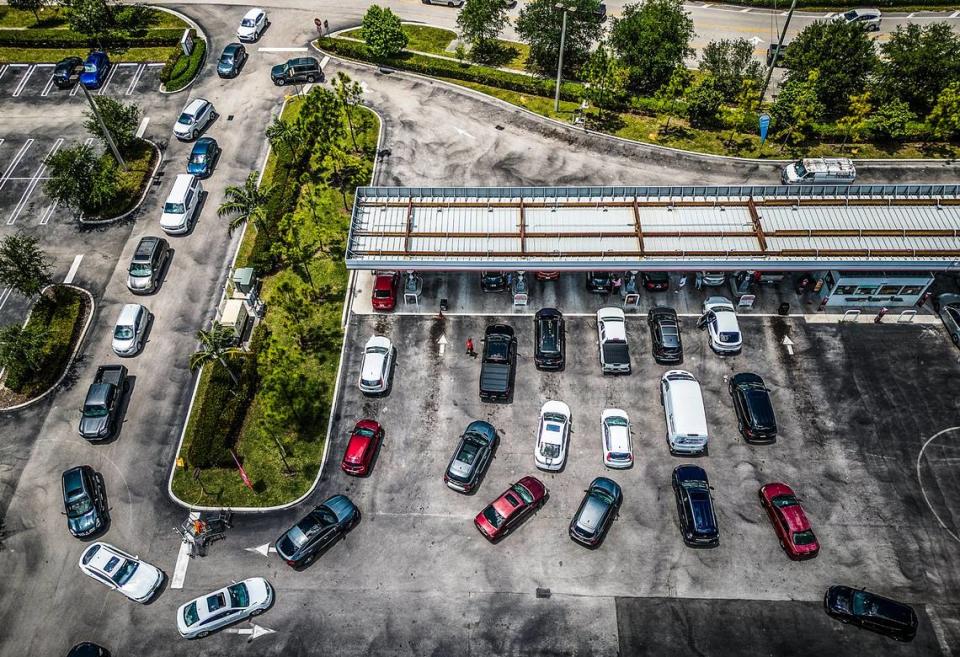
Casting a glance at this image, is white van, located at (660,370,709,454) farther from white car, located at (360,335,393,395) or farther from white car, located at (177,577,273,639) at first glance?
white car, located at (177,577,273,639)

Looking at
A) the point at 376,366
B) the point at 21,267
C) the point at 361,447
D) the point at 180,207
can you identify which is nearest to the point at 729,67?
the point at 376,366

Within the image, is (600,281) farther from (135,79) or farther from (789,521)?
(135,79)

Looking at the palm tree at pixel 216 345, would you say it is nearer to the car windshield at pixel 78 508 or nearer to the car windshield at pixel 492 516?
the car windshield at pixel 78 508

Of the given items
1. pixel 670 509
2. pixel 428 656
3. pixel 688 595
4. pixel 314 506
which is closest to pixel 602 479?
pixel 670 509

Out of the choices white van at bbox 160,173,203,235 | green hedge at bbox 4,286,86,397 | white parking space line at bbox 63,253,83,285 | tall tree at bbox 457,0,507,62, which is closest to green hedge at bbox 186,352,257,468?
green hedge at bbox 4,286,86,397

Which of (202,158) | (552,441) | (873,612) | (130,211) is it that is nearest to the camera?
(873,612)

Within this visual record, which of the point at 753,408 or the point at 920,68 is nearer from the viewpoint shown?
the point at 753,408
